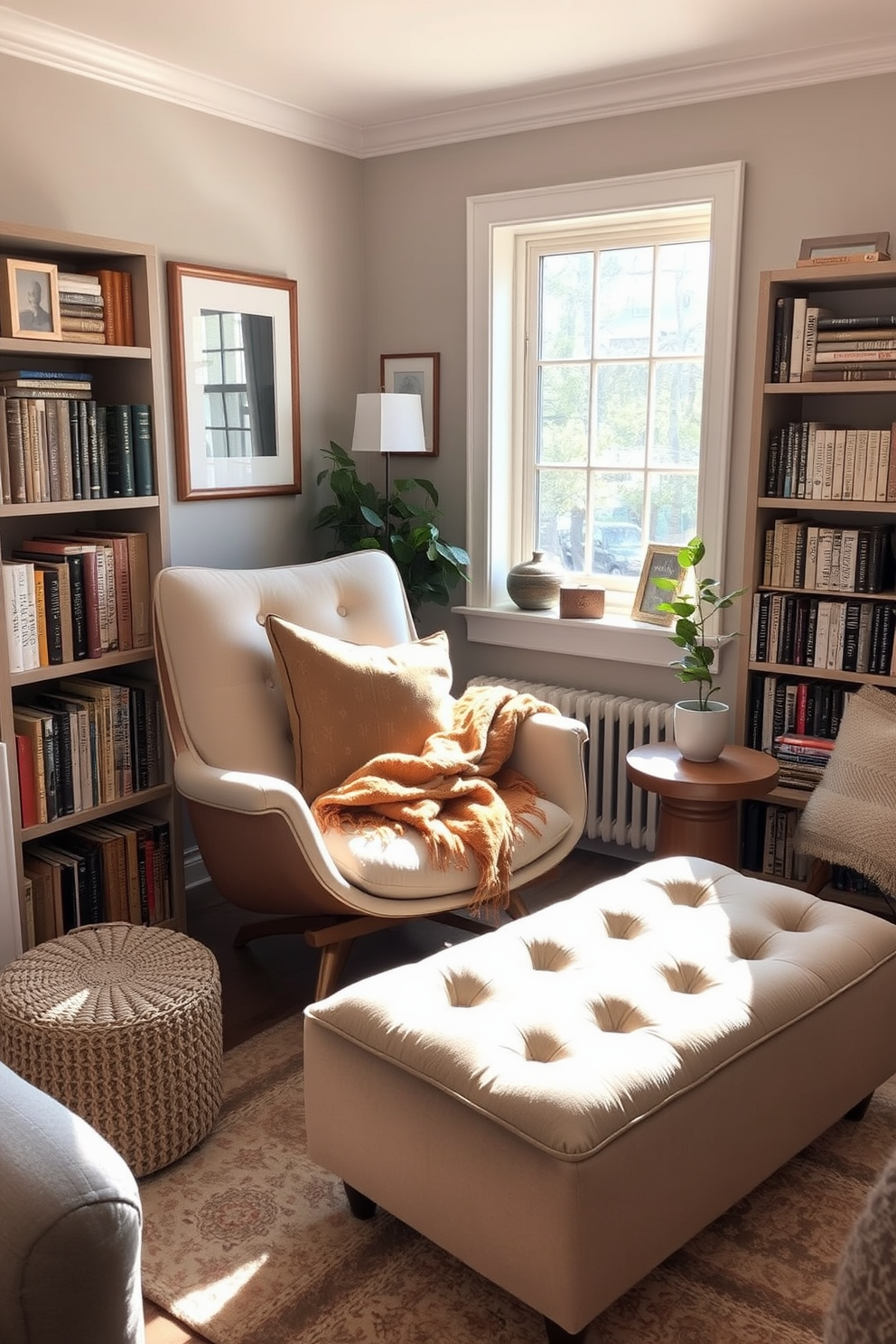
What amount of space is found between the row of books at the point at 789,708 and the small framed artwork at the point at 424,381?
1.42m

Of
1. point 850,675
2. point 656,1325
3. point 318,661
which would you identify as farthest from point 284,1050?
point 850,675

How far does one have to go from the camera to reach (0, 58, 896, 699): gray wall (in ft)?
9.90

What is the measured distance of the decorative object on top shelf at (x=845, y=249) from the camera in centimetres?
287

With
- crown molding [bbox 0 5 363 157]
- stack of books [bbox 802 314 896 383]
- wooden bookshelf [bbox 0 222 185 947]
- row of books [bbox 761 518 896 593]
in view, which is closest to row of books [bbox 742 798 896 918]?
row of books [bbox 761 518 896 593]

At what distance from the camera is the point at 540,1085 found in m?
1.65

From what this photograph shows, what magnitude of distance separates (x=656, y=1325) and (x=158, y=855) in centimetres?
176

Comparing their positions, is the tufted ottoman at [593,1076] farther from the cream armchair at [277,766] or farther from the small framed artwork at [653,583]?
the small framed artwork at [653,583]

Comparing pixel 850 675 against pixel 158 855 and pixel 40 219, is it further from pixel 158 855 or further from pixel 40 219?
pixel 40 219

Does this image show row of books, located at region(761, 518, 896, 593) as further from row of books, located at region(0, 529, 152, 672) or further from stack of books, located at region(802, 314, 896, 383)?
row of books, located at region(0, 529, 152, 672)

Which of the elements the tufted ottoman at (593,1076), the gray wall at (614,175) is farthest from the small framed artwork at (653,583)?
the tufted ottoman at (593,1076)

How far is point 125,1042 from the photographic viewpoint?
2086 mm

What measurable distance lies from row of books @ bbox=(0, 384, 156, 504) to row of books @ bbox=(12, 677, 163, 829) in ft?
1.65

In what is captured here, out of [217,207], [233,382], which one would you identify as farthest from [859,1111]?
[217,207]

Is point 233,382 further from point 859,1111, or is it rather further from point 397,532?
point 859,1111
